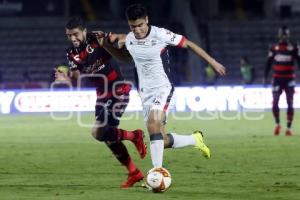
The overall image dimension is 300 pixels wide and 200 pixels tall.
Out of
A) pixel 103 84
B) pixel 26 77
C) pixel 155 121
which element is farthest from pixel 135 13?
pixel 26 77

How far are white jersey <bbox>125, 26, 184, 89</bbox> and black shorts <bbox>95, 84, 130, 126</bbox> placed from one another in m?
0.70

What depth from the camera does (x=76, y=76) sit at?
11.8 metres

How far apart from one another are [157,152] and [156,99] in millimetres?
699

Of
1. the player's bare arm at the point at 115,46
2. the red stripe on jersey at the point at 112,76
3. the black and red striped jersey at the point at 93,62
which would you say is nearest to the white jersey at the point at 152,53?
the player's bare arm at the point at 115,46

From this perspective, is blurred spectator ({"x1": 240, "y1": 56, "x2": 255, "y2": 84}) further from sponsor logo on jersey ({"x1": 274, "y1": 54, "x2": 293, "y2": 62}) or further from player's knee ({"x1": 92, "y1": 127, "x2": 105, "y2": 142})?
player's knee ({"x1": 92, "y1": 127, "x2": 105, "y2": 142})

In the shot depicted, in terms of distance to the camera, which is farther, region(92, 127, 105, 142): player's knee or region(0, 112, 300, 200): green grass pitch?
region(92, 127, 105, 142): player's knee

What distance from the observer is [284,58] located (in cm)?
1992

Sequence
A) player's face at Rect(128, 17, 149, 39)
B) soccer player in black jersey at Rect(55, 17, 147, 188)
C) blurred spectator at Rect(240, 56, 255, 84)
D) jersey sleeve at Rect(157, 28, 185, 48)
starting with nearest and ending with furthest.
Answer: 1. player's face at Rect(128, 17, 149, 39)
2. jersey sleeve at Rect(157, 28, 185, 48)
3. soccer player in black jersey at Rect(55, 17, 147, 188)
4. blurred spectator at Rect(240, 56, 255, 84)

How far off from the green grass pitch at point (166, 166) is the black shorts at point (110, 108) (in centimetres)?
74

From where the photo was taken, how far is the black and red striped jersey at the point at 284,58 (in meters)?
19.9

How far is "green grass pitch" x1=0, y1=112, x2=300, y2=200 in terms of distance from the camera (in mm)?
10531

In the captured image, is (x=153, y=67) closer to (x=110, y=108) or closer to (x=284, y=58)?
(x=110, y=108)

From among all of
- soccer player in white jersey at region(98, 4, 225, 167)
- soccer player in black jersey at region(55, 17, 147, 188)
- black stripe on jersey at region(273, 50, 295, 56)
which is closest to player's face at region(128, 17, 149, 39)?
soccer player in white jersey at region(98, 4, 225, 167)

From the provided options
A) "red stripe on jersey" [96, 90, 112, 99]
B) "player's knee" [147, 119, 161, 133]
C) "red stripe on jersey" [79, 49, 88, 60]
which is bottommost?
"player's knee" [147, 119, 161, 133]
